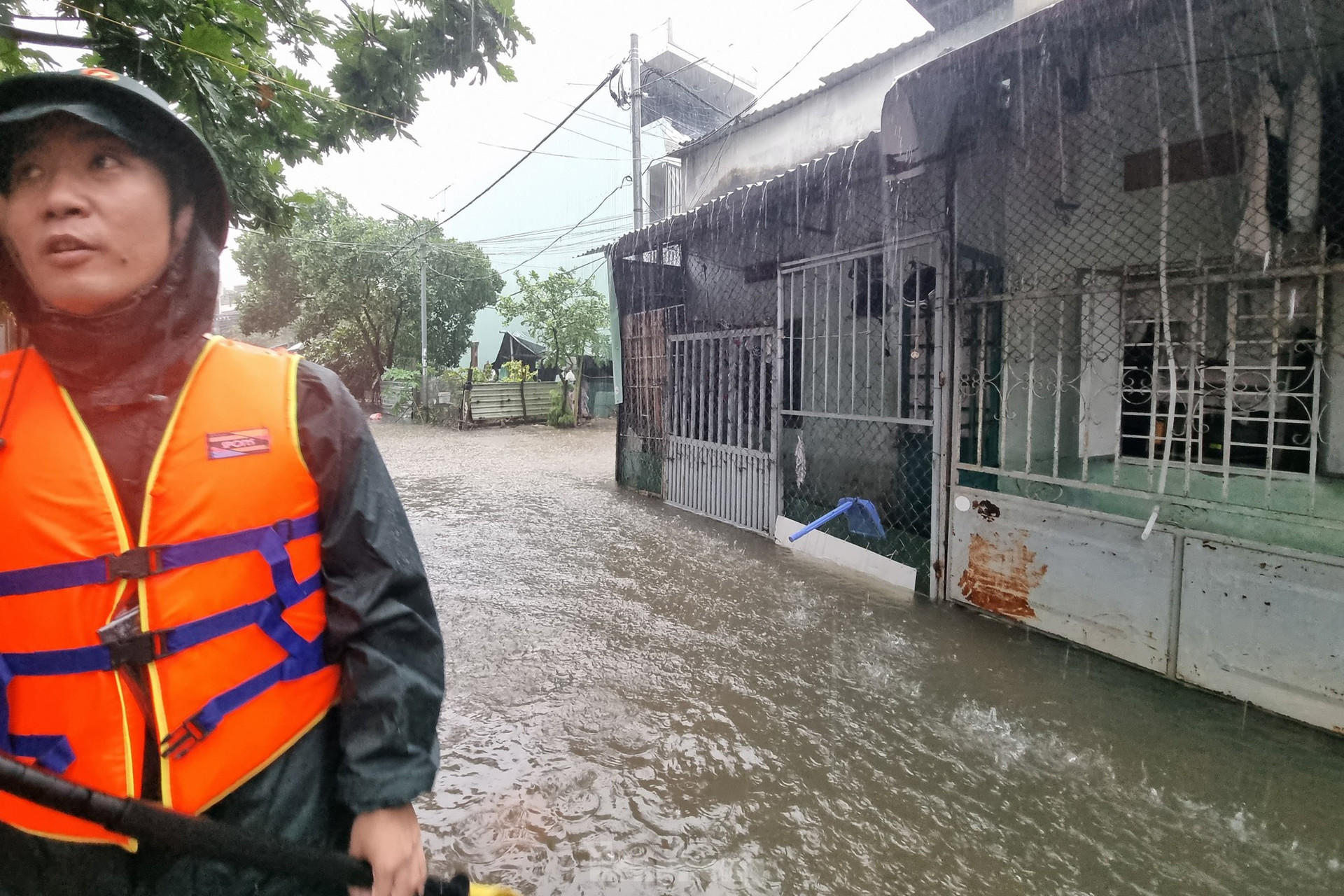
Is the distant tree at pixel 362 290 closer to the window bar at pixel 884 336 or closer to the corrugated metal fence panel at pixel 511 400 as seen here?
the corrugated metal fence panel at pixel 511 400

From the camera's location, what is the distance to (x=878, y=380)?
6301 mm

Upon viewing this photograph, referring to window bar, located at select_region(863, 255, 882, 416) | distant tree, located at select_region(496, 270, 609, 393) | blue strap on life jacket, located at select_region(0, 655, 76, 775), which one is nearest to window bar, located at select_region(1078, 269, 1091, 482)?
window bar, located at select_region(863, 255, 882, 416)

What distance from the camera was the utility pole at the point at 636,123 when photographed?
39.9ft

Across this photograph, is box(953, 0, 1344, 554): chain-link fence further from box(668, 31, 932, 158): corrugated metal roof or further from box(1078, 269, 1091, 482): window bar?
box(668, 31, 932, 158): corrugated metal roof

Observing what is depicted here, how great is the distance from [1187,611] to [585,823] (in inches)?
124

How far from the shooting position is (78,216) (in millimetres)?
993

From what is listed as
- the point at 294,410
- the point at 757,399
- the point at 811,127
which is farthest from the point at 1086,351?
the point at 811,127

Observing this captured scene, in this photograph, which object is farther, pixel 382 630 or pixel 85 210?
pixel 382 630

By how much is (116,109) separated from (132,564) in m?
0.69

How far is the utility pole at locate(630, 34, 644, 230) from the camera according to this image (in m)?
12.2

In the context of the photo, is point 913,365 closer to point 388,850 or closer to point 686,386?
point 686,386

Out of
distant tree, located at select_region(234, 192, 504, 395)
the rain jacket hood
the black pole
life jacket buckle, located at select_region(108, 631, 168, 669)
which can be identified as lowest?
the black pole

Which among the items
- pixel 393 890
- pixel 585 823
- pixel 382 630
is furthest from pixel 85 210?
pixel 585 823

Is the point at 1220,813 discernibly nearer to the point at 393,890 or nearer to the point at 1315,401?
the point at 1315,401
